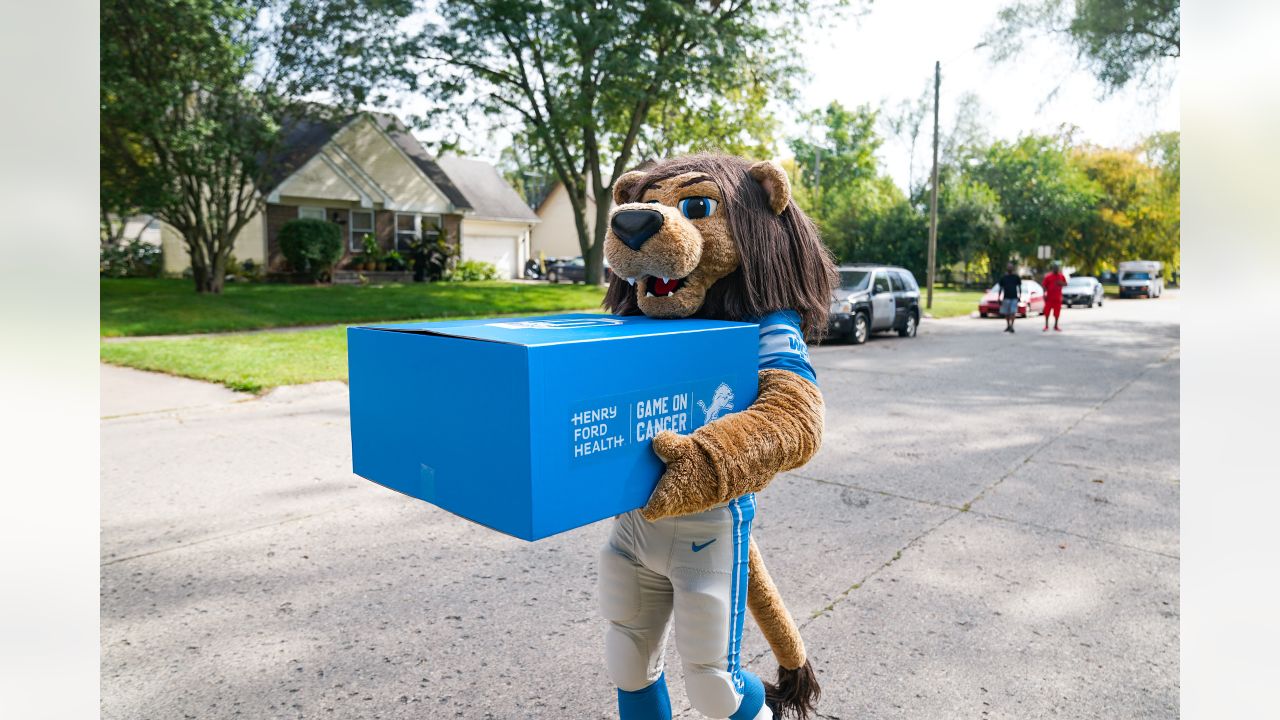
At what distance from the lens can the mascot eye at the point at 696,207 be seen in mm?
2104

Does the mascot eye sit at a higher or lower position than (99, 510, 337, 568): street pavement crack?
higher

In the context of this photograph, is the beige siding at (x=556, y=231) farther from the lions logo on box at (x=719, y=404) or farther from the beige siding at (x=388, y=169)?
the lions logo on box at (x=719, y=404)

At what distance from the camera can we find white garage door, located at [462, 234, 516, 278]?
36.0 metres

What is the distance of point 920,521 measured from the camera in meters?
4.75

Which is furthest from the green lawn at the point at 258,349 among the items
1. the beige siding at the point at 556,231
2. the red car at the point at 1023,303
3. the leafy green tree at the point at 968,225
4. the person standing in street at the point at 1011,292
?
the beige siding at the point at 556,231

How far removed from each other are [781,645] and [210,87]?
17.9 m

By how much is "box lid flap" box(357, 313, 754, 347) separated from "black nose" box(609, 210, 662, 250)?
7.7 inches

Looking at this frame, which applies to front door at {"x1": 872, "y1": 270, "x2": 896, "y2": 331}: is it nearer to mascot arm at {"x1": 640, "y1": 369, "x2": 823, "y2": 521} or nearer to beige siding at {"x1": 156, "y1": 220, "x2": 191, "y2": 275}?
mascot arm at {"x1": 640, "y1": 369, "x2": 823, "y2": 521}

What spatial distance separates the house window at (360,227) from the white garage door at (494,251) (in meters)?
7.51

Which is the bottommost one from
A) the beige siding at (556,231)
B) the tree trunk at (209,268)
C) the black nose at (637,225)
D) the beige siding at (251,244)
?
the black nose at (637,225)

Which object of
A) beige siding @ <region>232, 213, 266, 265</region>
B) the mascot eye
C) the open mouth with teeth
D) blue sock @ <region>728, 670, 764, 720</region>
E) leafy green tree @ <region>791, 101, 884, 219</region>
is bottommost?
blue sock @ <region>728, 670, 764, 720</region>

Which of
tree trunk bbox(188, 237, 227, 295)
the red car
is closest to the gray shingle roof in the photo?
tree trunk bbox(188, 237, 227, 295)
